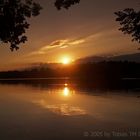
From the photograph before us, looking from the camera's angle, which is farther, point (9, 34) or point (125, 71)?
point (125, 71)

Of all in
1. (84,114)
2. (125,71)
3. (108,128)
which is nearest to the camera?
(108,128)

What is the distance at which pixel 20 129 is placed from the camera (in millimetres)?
22156

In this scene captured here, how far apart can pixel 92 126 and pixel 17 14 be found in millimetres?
15824

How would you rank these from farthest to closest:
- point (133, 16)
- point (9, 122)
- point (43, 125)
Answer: point (9, 122) → point (43, 125) → point (133, 16)

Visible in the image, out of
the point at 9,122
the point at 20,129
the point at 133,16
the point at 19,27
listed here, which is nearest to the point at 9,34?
the point at 19,27

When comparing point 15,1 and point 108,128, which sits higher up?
point 15,1

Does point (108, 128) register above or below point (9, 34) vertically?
below

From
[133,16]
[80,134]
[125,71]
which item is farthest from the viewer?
[125,71]

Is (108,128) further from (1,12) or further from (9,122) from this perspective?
(1,12)


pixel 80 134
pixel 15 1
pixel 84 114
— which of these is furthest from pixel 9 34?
pixel 84 114

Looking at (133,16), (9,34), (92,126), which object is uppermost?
(133,16)

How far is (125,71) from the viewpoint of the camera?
180 m

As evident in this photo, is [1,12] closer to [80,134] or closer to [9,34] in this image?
[9,34]

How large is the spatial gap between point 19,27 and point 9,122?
58.6 ft
